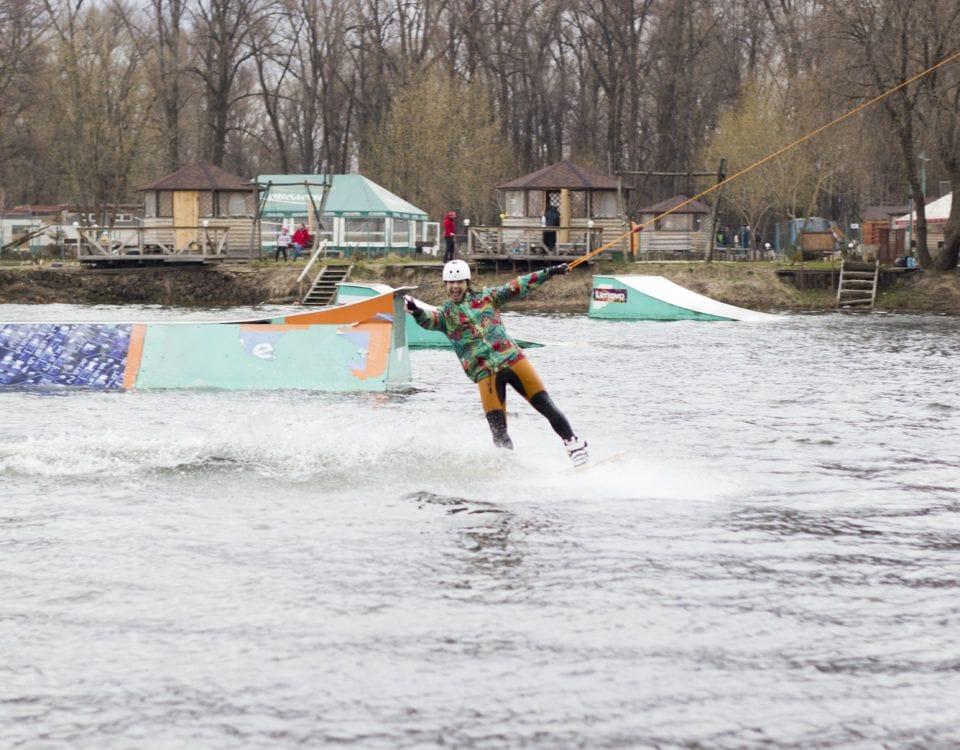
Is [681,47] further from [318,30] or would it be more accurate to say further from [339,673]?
[339,673]

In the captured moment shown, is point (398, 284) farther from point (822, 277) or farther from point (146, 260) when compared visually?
point (822, 277)

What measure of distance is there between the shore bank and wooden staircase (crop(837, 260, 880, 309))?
467 mm

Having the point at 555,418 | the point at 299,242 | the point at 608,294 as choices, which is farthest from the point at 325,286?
the point at 555,418

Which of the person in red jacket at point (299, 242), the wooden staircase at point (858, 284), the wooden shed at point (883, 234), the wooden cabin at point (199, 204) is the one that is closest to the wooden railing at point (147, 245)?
the person in red jacket at point (299, 242)

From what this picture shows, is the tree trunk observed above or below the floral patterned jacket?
above

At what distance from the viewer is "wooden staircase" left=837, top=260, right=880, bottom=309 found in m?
44.8

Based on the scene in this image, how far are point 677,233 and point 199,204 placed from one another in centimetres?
2067

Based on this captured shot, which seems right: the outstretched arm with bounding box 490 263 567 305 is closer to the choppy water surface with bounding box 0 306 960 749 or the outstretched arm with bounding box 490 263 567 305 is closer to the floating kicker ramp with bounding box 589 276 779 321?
the choppy water surface with bounding box 0 306 960 749

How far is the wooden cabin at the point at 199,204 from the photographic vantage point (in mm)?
61031

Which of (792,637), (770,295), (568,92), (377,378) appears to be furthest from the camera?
(568,92)

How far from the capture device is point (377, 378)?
63.1 ft

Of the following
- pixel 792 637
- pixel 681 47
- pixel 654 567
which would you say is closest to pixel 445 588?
pixel 654 567

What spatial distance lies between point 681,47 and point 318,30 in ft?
62.6

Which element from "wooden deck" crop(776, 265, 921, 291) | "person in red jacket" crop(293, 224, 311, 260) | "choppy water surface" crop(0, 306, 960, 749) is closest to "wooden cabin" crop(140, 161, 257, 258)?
"person in red jacket" crop(293, 224, 311, 260)
